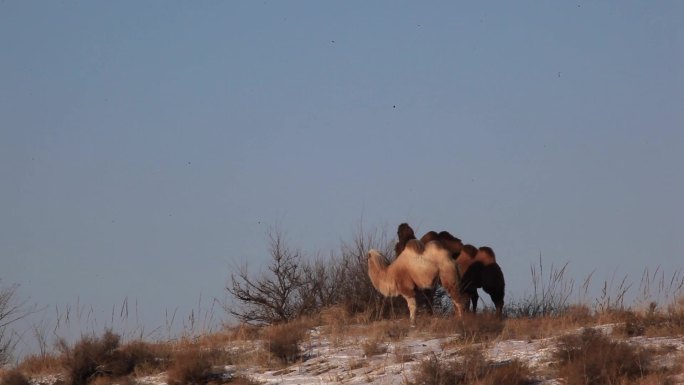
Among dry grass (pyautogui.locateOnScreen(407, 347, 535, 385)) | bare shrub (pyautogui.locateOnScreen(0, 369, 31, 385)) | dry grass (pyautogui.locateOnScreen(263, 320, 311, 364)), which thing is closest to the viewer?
dry grass (pyautogui.locateOnScreen(407, 347, 535, 385))

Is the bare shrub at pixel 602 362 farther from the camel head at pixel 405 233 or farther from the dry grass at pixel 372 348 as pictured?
the camel head at pixel 405 233

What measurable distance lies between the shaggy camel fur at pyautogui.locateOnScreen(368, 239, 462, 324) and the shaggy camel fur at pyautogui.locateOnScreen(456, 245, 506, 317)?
29.5 inches

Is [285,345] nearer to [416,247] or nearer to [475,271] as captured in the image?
[416,247]

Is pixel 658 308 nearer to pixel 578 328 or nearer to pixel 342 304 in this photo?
pixel 578 328

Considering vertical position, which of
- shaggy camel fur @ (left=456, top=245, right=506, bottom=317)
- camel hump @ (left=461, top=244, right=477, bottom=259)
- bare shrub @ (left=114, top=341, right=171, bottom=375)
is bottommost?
bare shrub @ (left=114, top=341, right=171, bottom=375)

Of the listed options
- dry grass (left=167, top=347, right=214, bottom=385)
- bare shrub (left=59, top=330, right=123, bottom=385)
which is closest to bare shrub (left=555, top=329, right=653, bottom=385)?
dry grass (left=167, top=347, right=214, bottom=385)

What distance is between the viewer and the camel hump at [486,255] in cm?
1708

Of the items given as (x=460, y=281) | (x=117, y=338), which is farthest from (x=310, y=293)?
(x=117, y=338)

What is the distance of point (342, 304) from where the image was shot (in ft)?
62.3

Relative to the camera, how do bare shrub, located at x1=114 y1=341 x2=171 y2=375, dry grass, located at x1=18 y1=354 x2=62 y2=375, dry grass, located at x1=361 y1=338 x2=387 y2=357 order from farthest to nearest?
dry grass, located at x1=18 y1=354 x2=62 y2=375 < bare shrub, located at x1=114 y1=341 x2=171 y2=375 < dry grass, located at x1=361 y1=338 x2=387 y2=357

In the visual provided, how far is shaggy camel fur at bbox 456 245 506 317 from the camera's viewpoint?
16984 mm

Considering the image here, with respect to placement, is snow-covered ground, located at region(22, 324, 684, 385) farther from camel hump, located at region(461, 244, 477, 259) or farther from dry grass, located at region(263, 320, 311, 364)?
camel hump, located at region(461, 244, 477, 259)

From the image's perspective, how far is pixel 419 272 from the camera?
53.5 ft

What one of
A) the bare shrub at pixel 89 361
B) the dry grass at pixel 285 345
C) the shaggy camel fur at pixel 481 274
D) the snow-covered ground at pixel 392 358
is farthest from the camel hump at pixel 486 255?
the bare shrub at pixel 89 361
